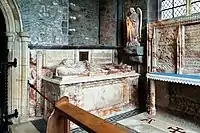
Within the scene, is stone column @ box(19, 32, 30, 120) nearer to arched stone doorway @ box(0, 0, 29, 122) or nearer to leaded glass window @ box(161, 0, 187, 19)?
arched stone doorway @ box(0, 0, 29, 122)

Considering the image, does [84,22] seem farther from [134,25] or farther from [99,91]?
[99,91]

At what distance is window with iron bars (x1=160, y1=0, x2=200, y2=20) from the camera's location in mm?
4703

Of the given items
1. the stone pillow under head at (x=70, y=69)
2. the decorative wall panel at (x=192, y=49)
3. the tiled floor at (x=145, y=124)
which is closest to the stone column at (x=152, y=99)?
the tiled floor at (x=145, y=124)

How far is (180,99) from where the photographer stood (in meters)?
4.64

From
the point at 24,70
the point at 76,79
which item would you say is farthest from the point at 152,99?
the point at 24,70

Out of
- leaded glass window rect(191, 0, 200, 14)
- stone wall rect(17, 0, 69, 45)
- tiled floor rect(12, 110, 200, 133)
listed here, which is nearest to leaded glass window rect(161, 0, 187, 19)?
leaded glass window rect(191, 0, 200, 14)

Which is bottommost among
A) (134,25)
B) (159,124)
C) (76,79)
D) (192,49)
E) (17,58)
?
(159,124)

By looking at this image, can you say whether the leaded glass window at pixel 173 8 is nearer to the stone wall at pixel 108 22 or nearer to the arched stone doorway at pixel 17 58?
the stone wall at pixel 108 22

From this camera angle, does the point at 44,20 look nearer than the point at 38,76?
No

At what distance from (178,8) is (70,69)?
2.93 meters

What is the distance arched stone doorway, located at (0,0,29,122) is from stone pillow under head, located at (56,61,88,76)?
672mm

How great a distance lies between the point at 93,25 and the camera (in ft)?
22.9

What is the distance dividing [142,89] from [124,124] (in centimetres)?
157

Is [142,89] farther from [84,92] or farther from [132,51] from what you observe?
[84,92]
